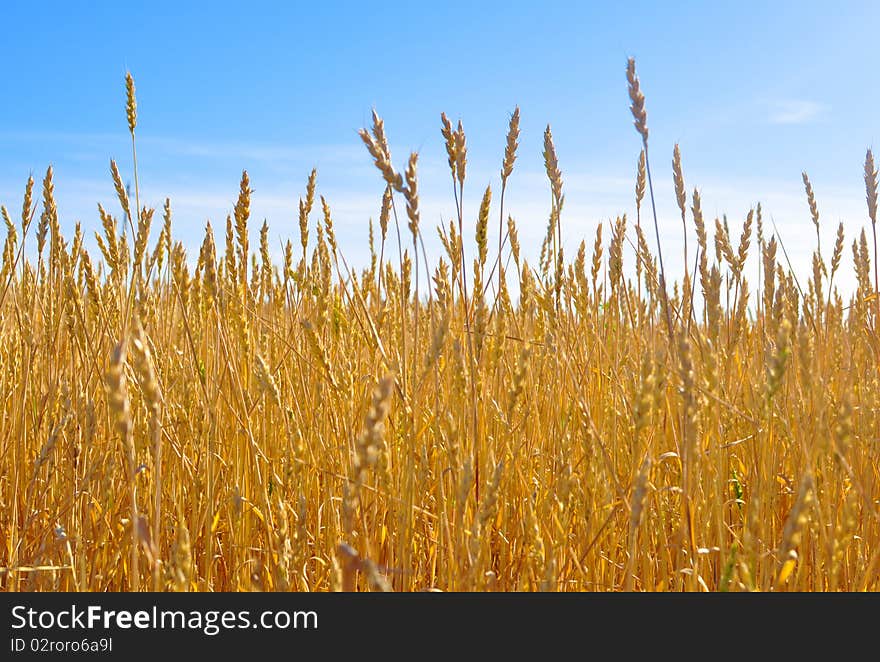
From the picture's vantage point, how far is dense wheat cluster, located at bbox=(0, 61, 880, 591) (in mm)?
1107

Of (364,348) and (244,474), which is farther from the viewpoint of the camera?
(364,348)

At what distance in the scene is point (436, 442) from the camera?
1.48 metres

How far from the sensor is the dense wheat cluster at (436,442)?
1.11 meters

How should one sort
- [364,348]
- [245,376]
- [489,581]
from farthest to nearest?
[364,348]
[245,376]
[489,581]

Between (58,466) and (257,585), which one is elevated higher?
(58,466)
